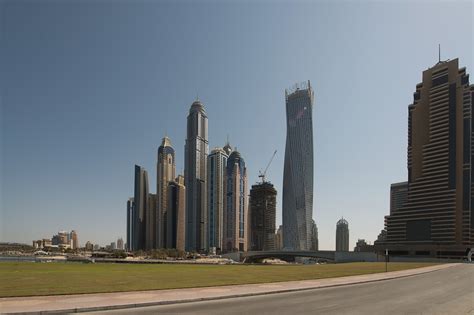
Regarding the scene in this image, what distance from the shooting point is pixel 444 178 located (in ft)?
599

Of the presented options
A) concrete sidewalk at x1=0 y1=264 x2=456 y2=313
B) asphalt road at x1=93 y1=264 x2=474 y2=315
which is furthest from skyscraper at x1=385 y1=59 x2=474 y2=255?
concrete sidewalk at x1=0 y1=264 x2=456 y2=313

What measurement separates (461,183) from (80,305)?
641ft

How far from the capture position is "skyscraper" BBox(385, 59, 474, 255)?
174250 millimetres

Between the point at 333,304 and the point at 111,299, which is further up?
the point at 111,299

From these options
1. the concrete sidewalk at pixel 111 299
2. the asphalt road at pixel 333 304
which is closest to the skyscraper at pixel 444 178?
the asphalt road at pixel 333 304

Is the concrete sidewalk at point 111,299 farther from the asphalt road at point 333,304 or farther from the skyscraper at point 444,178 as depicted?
the skyscraper at point 444,178

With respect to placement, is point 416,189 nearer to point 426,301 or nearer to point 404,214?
point 404,214

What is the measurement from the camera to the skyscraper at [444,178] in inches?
6860

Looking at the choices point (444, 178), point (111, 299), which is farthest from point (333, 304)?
point (444, 178)

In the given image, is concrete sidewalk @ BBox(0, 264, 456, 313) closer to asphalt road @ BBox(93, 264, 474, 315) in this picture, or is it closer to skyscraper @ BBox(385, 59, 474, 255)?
asphalt road @ BBox(93, 264, 474, 315)

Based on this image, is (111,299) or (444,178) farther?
(444,178)

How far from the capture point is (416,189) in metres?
194

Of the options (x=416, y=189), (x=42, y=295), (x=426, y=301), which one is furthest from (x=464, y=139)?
(x=42, y=295)

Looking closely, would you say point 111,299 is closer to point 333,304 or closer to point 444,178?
point 333,304
